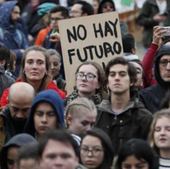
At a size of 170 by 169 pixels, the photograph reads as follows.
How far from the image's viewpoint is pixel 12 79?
12.4 m

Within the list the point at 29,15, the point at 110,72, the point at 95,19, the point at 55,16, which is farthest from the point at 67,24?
the point at 29,15

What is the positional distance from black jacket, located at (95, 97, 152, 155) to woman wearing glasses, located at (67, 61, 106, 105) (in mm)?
723

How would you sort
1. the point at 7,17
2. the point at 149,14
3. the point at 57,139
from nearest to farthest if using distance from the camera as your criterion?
1. the point at 57,139
2. the point at 7,17
3. the point at 149,14

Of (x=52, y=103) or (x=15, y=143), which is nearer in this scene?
(x=15, y=143)

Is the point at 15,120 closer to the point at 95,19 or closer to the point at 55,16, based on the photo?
the point at 95,19

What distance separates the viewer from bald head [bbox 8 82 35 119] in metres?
10.3

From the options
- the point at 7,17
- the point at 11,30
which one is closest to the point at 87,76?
the point at 11,30

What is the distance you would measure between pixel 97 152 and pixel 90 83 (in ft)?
6.02

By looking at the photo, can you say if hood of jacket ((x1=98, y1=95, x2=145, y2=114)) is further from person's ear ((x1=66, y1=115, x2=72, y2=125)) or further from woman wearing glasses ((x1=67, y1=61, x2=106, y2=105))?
woman wearing glasses ((x1=67, y1=61, x2=106, y2=105))

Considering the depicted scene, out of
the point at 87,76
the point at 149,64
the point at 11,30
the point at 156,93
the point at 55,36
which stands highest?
the point at 11,30

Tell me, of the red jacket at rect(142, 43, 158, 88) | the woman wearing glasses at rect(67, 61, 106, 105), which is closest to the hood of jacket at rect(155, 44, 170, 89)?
the woman wearing glasses at rect(67, 61, 106, 105)

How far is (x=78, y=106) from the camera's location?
10273 millimetres

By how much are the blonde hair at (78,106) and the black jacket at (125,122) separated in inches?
6.5

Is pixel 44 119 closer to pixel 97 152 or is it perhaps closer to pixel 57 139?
pixel 97 152
